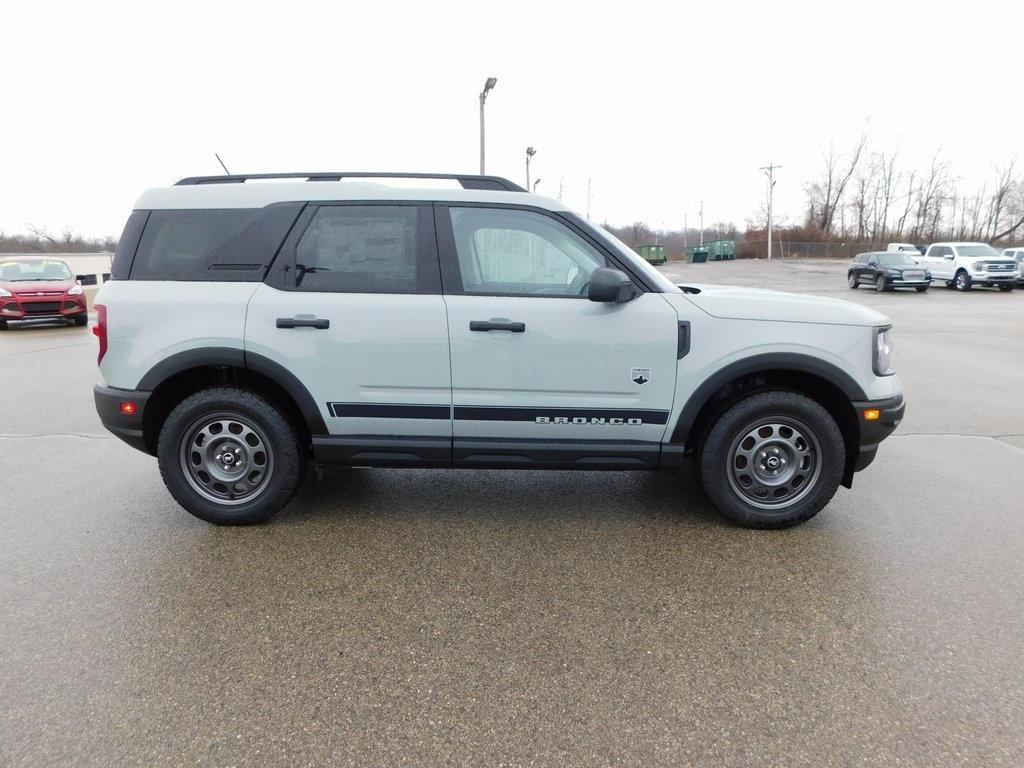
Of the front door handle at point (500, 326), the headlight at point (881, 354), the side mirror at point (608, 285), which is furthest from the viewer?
the headlight at point (881, 354)

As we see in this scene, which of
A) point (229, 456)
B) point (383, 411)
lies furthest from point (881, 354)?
point (229, 456)

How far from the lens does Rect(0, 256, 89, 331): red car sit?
1555 cm

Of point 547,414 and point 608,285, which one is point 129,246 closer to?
point 547,414

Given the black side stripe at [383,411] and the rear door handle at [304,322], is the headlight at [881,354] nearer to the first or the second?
the black side stripe at [383,411]

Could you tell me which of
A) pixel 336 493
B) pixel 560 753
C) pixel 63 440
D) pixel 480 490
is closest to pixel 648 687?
pixel 560 753

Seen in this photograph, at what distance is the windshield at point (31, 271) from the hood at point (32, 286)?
0.20 metres

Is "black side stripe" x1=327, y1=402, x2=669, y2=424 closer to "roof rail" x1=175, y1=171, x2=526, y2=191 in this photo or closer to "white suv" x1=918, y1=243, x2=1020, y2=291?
"roof rail" x1=175, y1=171, x2=526, y2=191

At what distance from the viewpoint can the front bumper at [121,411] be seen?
3.97 m

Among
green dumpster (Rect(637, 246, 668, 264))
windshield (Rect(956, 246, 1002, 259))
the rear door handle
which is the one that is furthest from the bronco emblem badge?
green dumpster (Rect(637, 246, 668, 264))

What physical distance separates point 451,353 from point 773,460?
1944mm

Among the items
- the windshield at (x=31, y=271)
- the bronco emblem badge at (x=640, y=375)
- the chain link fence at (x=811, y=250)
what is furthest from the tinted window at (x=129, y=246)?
the chain link fence at (x=811, y=250)

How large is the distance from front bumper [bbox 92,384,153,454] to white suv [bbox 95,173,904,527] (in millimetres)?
14

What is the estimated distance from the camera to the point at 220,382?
4.11 meters

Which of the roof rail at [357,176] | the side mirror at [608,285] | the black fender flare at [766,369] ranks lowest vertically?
the black fender flare at [766,369]
